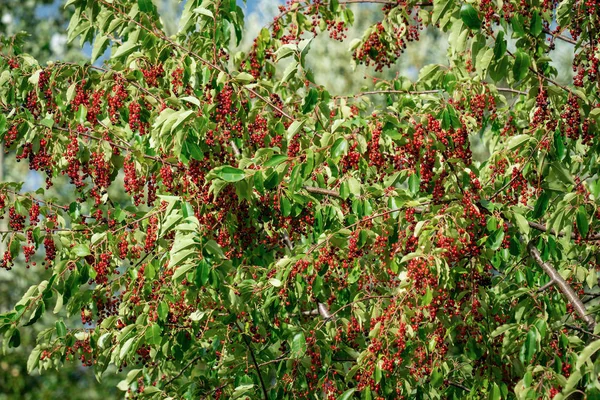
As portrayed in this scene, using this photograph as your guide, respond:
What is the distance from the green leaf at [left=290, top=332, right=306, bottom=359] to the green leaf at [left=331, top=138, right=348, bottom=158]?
44.1 inches

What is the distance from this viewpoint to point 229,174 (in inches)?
137

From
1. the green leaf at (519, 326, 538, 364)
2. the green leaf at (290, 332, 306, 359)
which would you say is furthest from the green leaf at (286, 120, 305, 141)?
the green leaf at (519, 326, 538, 364)

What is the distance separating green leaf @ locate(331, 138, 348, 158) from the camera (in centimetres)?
366

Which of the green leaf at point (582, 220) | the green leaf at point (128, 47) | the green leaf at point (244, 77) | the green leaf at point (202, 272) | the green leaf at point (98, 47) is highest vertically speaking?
the green leaf at point (98, 47)

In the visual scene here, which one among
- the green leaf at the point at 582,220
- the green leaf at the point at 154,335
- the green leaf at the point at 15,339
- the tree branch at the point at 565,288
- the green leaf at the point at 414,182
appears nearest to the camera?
the green leaf at the point at 582,220

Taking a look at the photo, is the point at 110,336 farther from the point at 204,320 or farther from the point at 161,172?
the point at 161,172

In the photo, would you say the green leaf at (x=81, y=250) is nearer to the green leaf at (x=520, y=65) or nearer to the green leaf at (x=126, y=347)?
the green leaf at (x=126, y=347)

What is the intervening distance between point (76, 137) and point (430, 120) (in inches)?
78.6

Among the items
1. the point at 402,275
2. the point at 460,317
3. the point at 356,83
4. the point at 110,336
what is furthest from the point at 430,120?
the point at 356,83

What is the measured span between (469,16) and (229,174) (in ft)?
4.26

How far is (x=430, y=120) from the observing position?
143 inches

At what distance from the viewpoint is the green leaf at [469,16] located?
348 cm

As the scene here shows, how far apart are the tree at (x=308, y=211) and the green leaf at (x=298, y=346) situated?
0.01 metres

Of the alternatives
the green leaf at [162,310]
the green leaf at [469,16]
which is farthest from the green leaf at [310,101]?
the green leaf at [162,310]
